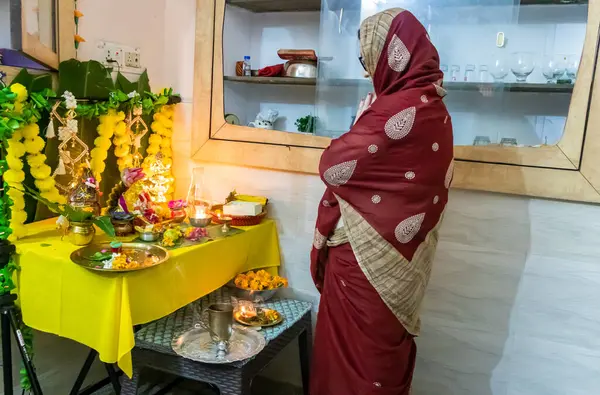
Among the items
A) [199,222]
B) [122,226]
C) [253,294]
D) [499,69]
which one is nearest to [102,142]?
[122,226]

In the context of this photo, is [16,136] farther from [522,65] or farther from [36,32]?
[522,65]

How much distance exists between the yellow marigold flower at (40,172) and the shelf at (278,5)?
1119mm

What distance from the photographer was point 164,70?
8.17 feet

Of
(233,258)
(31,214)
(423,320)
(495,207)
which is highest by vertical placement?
(495,207)

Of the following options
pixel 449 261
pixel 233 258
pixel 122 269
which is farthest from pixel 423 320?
pixel 122 269

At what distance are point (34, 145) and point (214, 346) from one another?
0.90 meters

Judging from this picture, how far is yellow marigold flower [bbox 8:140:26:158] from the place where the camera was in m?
1.69

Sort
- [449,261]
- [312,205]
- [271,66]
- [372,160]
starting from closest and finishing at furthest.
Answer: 1. [372,160]
2. [449,261]
3. [312,205]
4. [271,66]

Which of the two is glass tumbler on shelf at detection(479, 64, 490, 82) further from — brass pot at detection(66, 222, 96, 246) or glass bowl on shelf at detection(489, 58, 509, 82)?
brass pot at detection(66, 222, 96, 246)

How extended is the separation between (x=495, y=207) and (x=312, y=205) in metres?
0.75

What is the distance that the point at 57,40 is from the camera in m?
1.94

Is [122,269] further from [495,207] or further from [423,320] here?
[495,207]

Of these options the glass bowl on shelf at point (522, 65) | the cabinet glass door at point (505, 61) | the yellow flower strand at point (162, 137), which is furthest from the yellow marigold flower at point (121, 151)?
the glass bowl on shelf at point (522, 65)

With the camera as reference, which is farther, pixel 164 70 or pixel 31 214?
pixel 164 70
